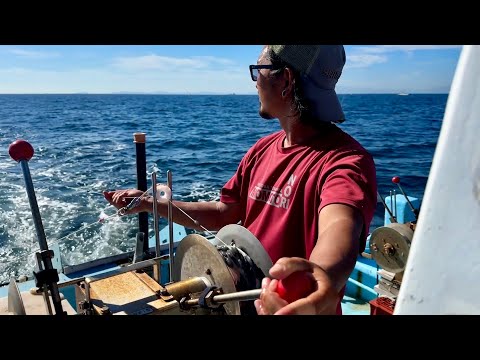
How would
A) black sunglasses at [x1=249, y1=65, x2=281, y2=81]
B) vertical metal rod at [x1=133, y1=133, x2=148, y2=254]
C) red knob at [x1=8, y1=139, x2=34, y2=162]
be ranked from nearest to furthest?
red knob at [x1=8, y1=139, x2=34, y2=162], black sunglasses at [x1=249, y1=65, x2=281, y2=81], vertical metal rod at [x1=133, y1=133, x2=148, y2=254]

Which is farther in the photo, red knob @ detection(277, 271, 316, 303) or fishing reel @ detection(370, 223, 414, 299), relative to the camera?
fishing reel @ detection(370, 223, 414, 299)

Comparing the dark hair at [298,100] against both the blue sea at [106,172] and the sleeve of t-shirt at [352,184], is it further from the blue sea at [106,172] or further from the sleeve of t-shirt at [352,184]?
the blue sea at [106,172]

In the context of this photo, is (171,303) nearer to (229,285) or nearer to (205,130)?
(229,285)

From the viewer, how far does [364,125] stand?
26.3 m

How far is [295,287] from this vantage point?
69 centimetres

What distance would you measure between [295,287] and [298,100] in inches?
45.4

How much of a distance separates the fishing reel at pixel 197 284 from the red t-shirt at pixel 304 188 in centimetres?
17

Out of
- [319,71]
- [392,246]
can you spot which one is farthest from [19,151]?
[392,246]

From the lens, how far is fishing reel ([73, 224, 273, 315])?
51.4 inches

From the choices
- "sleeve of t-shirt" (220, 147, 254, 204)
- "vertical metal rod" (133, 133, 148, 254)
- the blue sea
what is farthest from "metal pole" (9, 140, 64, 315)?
"vertical metal rod" (133, 133, 148, 254)

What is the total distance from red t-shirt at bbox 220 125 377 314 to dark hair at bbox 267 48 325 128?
0.28ft

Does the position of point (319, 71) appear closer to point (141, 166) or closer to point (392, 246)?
point (392, 246)

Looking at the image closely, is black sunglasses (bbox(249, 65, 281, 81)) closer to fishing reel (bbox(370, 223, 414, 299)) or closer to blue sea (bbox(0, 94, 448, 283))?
blue sea (bbox(0, 94, 448, 283))
